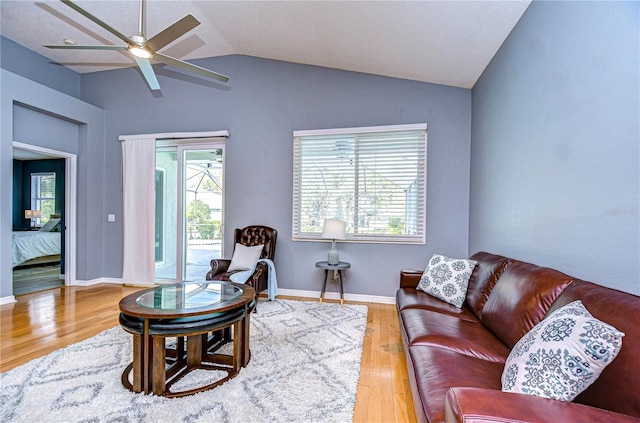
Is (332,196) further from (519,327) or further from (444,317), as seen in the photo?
(519,327)

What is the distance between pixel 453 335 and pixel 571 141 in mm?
1398

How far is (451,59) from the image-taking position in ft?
10.9

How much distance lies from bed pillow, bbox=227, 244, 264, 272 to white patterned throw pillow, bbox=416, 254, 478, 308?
212 cm

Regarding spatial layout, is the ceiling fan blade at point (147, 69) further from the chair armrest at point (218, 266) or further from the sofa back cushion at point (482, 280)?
the sofa back cushion at point (482, 280)

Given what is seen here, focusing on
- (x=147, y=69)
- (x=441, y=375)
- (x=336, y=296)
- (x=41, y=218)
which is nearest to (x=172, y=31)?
(x=147, y=69)

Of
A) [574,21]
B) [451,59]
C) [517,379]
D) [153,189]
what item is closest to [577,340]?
[517,379]

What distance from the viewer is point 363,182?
13.8 ft

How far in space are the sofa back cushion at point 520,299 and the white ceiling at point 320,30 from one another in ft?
6.87

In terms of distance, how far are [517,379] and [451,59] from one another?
3.22m

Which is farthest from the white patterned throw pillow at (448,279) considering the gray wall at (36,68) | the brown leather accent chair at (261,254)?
the gray wall at (36,68)

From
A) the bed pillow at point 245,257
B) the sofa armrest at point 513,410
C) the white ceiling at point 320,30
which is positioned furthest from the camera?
the bed pillow at point 245,257

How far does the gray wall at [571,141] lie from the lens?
4.80 ft

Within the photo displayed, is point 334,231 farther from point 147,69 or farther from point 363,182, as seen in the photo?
point 147,69

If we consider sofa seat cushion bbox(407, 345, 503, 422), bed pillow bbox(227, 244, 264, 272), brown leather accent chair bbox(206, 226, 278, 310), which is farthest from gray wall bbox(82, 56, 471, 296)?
sofa seat cushion bbox(407, 345, 503, 422)
